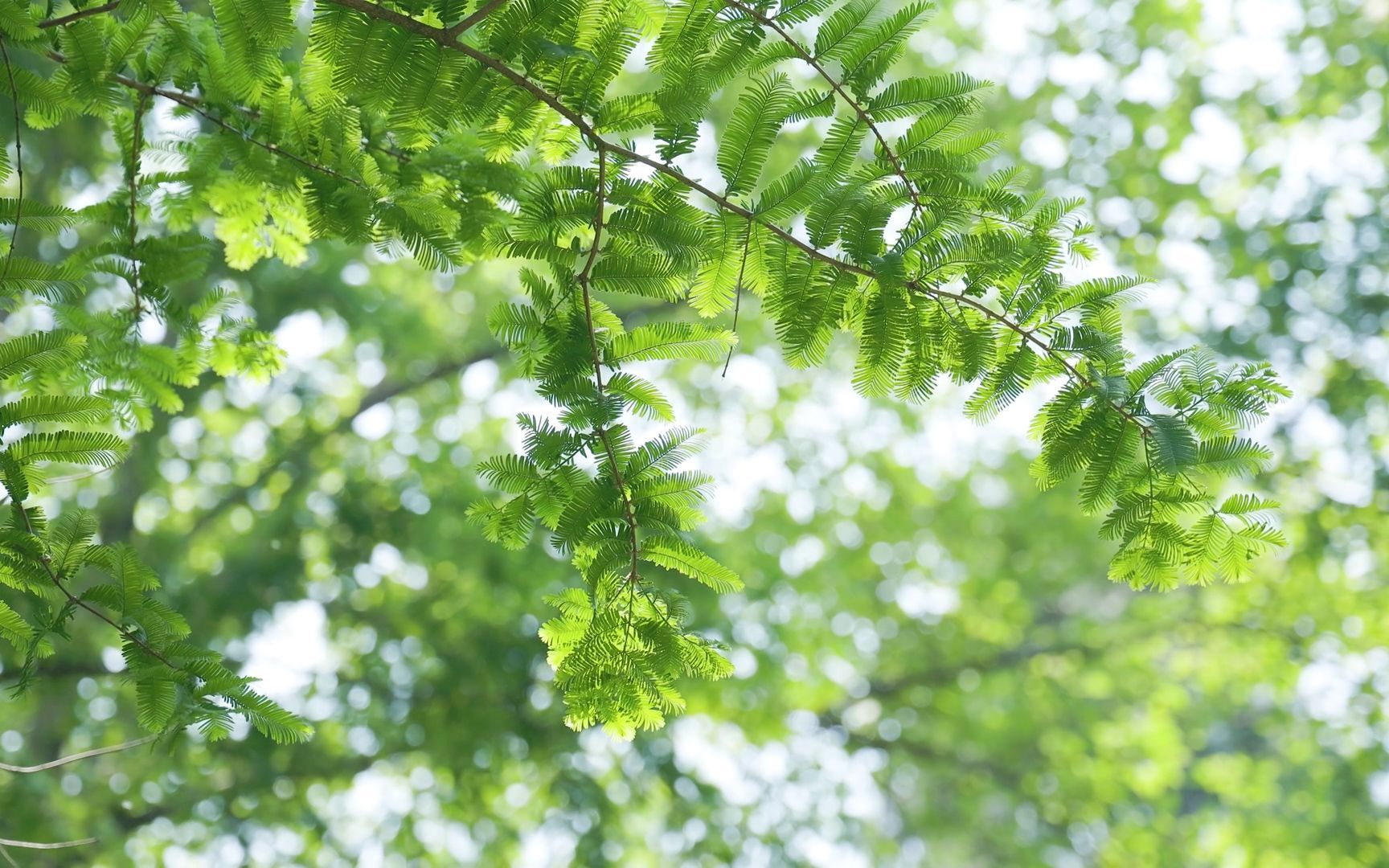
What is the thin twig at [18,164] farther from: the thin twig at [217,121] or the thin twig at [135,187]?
the thin twig at [135,187]

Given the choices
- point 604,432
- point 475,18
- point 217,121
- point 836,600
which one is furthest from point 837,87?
point 836,600

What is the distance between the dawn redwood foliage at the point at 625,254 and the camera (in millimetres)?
1798

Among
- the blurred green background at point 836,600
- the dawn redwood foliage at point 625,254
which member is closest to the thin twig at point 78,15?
the dawn redwood foliage at point 625,254

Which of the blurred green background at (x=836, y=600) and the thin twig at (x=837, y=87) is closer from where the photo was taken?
Answer: the thin twig at (x=837, y=87)

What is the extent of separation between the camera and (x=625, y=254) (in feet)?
6.48

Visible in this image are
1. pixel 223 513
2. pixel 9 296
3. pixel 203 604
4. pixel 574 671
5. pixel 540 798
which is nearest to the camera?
pixel 574 671

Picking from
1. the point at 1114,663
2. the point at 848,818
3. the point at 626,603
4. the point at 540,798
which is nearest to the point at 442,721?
the point at 540,798

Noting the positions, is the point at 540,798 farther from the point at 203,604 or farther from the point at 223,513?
the point at 223,513

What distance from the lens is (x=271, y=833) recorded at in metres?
6.56

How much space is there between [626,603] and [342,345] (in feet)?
24.0

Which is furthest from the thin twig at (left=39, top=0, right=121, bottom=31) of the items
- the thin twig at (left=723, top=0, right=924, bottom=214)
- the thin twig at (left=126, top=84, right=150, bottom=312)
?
the thin twig at (left=723, top=0, right=924, bottom=214)

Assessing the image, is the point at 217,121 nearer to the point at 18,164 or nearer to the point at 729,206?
the point at 18,164

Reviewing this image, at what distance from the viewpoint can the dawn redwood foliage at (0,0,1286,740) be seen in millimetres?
1798

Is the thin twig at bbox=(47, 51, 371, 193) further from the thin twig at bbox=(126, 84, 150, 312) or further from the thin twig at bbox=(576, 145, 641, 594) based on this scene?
the thin twig at bbox=(576, 145, 641, 594)
